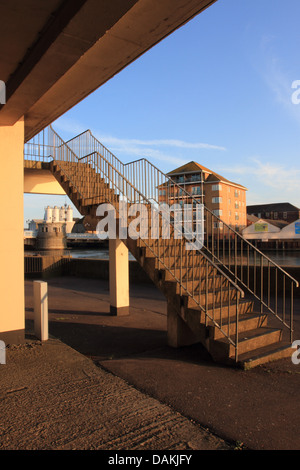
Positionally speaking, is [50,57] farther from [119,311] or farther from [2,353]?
[119,311]

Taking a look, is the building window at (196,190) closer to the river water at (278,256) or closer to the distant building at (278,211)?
the river water at (278,256)

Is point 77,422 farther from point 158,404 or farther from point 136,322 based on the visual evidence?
point 136,322

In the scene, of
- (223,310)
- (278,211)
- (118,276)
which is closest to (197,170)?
(278,211)

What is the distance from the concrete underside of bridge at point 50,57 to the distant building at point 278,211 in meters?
95.7

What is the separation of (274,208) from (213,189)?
3749 cm

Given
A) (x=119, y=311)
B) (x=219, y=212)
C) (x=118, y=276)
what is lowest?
(x=119, y=311)

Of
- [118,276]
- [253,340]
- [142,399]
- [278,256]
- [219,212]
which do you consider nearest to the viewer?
[142,399]

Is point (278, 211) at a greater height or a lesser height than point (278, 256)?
greater

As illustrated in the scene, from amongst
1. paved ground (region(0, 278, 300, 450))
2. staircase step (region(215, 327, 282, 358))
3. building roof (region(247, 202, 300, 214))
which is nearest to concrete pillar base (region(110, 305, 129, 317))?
paved ground (region(0, 278, 300, 450))

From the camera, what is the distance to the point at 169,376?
4.47 metres

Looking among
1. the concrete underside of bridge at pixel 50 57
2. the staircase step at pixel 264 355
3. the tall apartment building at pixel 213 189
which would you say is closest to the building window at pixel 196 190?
the tall apartment building at pixel 213 189

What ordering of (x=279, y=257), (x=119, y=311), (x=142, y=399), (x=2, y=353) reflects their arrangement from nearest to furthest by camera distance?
(x=142, y=399) → (x=2, y=353) → (x=119, y=311) → (x=279, y=257)

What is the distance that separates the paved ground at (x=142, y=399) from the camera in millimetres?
2936

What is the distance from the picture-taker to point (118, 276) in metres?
8.61
